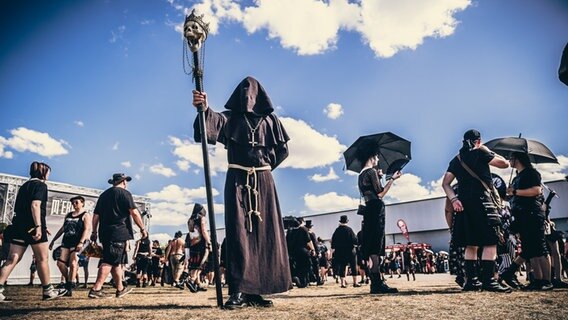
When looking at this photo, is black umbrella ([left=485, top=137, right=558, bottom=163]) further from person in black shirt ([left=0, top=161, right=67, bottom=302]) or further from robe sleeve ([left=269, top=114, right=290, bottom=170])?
person in black shirt ([left=0, top=161, right=67, bottom=302])

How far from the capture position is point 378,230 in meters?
6.02

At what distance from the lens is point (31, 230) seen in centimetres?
549

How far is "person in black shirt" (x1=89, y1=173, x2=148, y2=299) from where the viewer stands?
5734 millimetres

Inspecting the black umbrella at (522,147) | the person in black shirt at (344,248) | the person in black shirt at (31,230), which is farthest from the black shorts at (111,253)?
the black umbrella at (522,147)

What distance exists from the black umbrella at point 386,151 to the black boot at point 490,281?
167 inches

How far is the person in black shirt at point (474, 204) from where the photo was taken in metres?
4.88

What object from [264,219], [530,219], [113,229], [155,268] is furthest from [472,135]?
[155,268]

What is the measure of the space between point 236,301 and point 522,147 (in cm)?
580

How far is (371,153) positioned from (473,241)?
218cm

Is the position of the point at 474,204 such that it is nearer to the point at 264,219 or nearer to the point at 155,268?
the point at 264,219

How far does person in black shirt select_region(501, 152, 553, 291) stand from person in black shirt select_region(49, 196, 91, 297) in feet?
24.3

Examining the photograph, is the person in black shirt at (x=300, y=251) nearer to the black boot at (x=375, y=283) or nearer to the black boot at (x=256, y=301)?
the black boot at (x=375, y=283)

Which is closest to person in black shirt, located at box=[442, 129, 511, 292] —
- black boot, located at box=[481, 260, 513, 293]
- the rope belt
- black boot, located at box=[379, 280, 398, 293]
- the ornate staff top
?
black boot, located at box=[481, 260, 513, 293]

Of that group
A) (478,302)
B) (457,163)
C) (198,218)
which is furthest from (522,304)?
(198,218)
